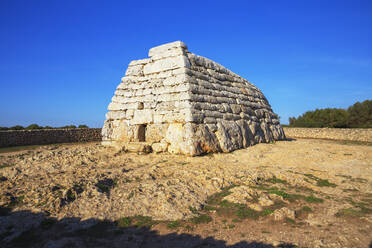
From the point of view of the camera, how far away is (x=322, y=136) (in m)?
21.3

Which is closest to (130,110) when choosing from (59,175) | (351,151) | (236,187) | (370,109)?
(59,175)

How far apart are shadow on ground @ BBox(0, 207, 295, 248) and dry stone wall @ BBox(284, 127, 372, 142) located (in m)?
19.7

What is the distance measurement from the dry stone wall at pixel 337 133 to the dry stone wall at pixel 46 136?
19.1 meters

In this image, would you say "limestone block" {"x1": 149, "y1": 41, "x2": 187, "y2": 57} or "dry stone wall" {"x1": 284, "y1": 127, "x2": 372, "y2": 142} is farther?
"dry stone wall" {"x1": 284, "y1": 127, "x2": 372, "y2": 142}

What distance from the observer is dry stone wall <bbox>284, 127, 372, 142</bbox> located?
18188mm

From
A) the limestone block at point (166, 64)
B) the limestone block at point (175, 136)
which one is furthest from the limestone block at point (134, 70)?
the limestone block at point (175, 136)

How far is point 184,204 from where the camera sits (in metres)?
4.46

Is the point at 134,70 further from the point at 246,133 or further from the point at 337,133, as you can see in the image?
the point at 337,133

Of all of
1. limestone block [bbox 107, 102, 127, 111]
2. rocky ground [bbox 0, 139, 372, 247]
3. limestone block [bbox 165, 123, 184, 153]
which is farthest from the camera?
limestone block [bbox 107, 102, 127, 111]

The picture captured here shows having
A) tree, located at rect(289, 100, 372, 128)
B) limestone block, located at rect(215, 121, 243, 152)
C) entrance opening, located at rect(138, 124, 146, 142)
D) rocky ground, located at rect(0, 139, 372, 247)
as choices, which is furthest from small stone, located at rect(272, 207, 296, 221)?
tree, located at rect(289, 100, 372, 128)

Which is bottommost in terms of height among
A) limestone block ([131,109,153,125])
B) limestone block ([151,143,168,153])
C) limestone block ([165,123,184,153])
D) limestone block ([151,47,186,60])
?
limestone block ([151,143,168,153])

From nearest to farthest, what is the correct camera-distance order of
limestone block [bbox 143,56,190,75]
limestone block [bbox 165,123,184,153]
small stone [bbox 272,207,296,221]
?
small stone [bbox 272,207,296,221]
limestone block [bbox 165,123,184,153]
limestone block [bbox 143,56,190,75]

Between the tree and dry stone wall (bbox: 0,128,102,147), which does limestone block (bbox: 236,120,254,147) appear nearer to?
dry stone wall (bbox: 0,128,102,147)

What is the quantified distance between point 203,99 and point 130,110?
315cm
